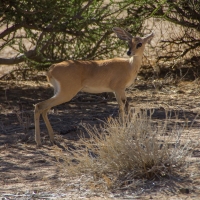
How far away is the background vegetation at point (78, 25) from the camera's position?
8.94m

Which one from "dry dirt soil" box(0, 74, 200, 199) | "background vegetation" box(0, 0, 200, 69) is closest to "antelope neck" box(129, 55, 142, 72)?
"dry dirt soil" box(0, 74, 200, 199)

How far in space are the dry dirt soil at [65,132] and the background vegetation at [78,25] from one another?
32.3 inches

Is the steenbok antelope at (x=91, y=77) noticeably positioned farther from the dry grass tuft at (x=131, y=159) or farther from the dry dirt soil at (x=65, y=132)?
the dry grass tuft at (x=131, y=159)

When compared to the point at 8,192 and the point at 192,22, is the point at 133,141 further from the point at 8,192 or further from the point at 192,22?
the point at 192,22

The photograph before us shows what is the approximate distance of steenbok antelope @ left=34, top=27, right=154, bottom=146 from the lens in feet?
25.3

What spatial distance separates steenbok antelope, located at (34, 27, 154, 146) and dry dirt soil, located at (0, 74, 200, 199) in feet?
1.38

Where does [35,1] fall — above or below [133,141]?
above

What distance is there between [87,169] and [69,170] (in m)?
0.19

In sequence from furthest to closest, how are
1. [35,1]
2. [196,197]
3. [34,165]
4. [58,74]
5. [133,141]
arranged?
[35,1], [58,74], [34,165], [133,141], [196,197]

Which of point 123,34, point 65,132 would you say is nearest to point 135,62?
point 123,34

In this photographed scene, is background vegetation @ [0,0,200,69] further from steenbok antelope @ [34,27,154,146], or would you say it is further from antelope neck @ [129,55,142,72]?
antelope neck @ [129,55,142,72]

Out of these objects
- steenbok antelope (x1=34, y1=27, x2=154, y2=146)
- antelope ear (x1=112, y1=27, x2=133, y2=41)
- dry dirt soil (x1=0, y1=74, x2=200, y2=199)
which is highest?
antelope ear (x1=112, y1=27, x2=133, y2=41)

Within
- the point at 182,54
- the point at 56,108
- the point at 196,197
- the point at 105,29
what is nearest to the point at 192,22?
the point at 182,54

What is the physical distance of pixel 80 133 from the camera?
784 centimetres
